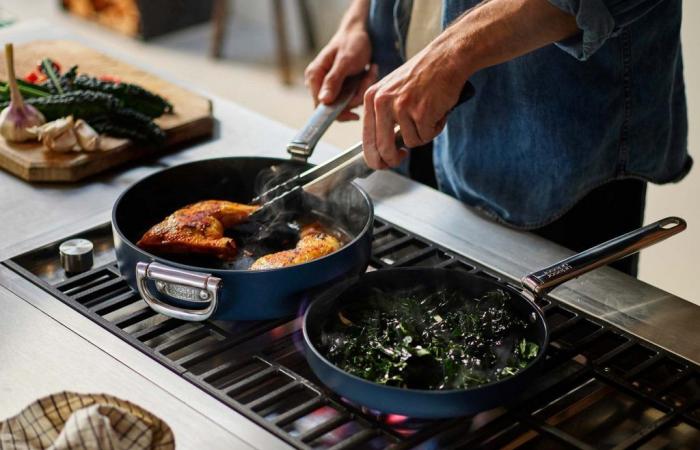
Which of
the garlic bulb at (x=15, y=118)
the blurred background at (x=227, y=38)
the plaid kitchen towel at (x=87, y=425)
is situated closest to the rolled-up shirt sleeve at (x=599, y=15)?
the plaid kitchen towel at (x=87, y=425)

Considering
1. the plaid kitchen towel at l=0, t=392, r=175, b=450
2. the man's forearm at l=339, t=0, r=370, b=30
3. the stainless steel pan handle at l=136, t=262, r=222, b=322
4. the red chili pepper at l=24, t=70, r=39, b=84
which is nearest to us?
the plaid kitchen towel at l=0, t=392, r=175, b=450

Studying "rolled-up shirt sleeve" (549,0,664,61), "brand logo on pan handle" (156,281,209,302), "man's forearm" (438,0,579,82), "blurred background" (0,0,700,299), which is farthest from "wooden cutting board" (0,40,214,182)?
"blurred background" (0,0,700,299)

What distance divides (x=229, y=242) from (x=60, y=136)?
54cm

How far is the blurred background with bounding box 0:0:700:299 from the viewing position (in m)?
4.61

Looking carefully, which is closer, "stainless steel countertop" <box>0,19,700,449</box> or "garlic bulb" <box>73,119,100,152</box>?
"stainless steel countertop" <box>0,19,700,449</box>

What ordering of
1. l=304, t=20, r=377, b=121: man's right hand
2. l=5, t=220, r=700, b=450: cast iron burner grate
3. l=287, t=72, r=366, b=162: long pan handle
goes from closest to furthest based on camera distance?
l=5, t=220, r=700, b=450: cast iron burner grate
l=287, t=72, r=366, b=162: long pan handle
l=304, t=20, r=377, b=121: man's right hand

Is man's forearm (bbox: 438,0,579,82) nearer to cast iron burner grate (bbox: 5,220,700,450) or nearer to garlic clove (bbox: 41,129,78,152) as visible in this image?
cast iron burner grate (bbox: 5,220,700,450)

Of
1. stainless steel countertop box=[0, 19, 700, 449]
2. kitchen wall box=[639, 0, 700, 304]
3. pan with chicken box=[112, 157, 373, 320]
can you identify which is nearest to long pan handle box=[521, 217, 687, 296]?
stainless steel countertop box=[0, 19, 700, 449]

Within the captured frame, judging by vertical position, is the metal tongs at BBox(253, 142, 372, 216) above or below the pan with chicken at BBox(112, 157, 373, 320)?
above

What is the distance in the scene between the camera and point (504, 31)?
1352mm

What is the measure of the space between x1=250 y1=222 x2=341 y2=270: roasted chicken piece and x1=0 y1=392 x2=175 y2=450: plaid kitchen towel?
0.34 m

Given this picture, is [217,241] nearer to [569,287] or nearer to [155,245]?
[155,245]

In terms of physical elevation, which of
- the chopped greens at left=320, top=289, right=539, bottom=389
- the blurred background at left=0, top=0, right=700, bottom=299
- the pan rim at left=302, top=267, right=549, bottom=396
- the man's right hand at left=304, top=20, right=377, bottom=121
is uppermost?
the man's right hand at left=304, top=20, right=377, bottom=121

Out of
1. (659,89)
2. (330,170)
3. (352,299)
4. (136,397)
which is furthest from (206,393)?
(659,89)
